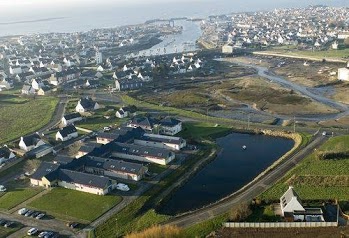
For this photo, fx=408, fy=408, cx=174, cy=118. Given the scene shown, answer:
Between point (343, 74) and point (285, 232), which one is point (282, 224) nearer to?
point (285, 232)

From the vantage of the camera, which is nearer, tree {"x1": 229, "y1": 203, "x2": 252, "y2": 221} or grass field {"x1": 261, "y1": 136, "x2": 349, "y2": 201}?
tree {"x1": 229, "y1": 203, "x2": 252, "y2": 221}

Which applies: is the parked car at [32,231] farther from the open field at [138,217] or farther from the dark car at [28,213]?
the open field at [138,217]

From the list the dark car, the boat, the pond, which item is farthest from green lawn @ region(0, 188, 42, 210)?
the pond

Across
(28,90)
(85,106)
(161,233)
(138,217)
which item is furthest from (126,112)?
(161,233)

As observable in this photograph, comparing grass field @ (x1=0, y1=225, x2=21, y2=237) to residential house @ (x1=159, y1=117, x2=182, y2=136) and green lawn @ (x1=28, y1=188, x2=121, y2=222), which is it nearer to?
green lawn @ (x1=28, y1=188, x2=121, y2=222)

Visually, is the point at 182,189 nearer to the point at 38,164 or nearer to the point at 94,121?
the point at 38,164

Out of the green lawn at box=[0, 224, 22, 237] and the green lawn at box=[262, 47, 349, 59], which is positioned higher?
the green lawn at box=[262, 47, 349, 59]
